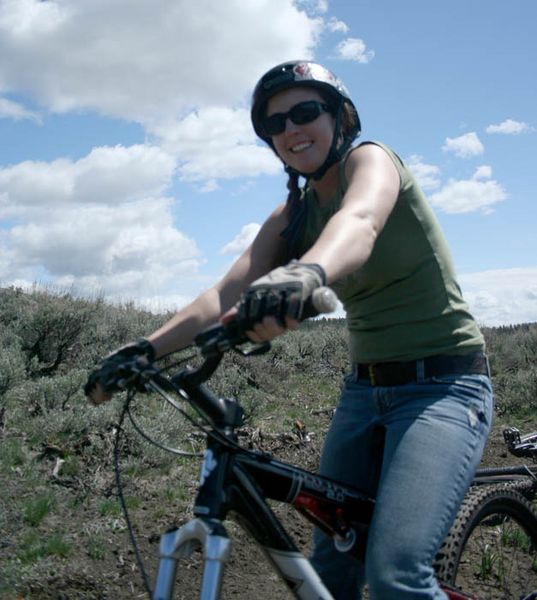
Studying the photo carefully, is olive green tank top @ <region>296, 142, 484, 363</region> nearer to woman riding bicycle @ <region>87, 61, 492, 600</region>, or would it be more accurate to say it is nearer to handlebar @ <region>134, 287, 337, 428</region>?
woman riding bicycle @ <region>87, 61, 492, 600</region>

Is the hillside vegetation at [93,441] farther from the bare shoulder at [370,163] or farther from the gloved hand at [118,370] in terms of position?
the bare shoulder at [370,163]

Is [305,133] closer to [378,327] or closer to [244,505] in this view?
[378,327]

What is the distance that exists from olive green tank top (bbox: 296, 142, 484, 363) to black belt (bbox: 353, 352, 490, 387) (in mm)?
22

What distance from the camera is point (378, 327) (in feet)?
9.21

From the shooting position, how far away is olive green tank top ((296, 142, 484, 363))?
105 inches

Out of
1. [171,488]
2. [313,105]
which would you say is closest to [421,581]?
[313,105]

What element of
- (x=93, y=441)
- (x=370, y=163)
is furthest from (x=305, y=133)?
(x=93, y=441)

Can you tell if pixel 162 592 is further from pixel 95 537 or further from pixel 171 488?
pixel 171 488

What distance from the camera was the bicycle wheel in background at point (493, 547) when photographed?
287cm

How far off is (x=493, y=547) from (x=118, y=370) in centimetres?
255

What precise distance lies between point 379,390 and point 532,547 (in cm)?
129

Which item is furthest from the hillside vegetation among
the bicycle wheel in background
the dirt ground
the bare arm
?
the bare arm

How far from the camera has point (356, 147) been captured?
2719mm

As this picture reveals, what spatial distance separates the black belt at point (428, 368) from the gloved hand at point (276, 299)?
0.92 metres
